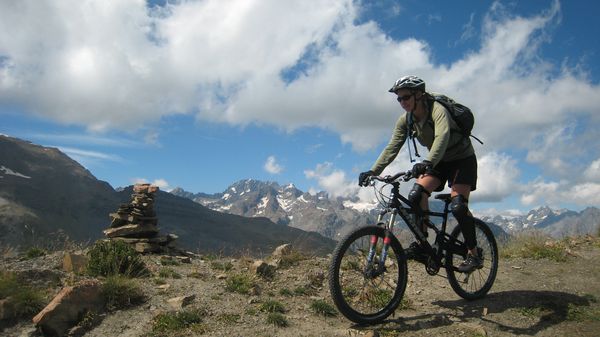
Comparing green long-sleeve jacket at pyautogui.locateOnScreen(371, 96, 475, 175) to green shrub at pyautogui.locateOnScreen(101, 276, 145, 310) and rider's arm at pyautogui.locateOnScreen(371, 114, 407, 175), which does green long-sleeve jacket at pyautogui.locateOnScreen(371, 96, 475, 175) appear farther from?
green shrub at pyautogui.locateOnScreen(101, 276, 145, 310)

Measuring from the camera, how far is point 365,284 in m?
7.29

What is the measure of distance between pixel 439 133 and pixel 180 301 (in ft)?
17.2

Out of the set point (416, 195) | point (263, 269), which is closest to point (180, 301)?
point (263, 269)

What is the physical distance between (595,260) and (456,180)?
654 centimetres

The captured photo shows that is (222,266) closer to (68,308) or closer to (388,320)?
(68,308)

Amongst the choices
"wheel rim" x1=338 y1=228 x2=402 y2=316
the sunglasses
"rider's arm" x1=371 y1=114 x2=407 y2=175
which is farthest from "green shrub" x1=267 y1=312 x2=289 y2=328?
the sunglasses

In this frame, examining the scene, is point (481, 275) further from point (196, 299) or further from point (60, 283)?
point (60, 283)

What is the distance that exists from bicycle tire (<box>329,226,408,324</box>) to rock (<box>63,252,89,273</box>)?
19.0ft

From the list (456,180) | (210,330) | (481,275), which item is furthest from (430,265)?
(210,330)

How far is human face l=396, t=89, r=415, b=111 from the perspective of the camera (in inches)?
287

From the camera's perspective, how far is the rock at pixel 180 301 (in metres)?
7.56

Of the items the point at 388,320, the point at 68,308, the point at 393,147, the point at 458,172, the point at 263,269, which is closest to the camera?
the point at 68,308

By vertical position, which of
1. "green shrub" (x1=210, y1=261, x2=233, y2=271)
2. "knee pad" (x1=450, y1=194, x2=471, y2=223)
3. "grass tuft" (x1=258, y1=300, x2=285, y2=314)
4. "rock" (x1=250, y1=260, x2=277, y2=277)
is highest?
"knee pad" (x1=450, y1=194, x2=471, y2=223)

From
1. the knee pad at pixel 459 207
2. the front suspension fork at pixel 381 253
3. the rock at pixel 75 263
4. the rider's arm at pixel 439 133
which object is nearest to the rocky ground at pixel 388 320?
the rock at pixel 75 263
